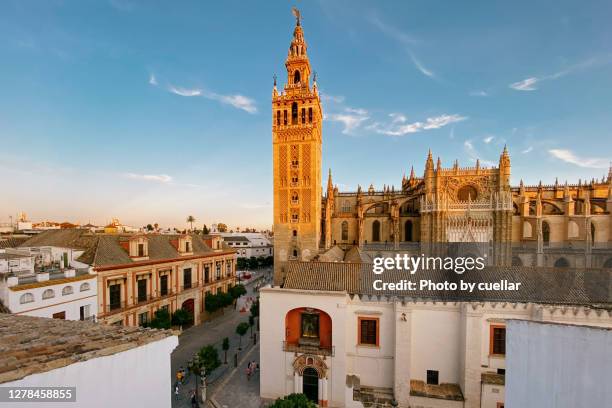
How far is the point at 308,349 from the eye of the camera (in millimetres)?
15883

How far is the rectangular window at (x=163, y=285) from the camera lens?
25.2 meters

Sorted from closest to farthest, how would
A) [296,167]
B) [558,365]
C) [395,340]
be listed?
1. [558,365]
2. [395,340]
3. [296,167]

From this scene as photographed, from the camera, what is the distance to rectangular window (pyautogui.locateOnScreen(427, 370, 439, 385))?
52.0 ft

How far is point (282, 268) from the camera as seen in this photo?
37.2 meters

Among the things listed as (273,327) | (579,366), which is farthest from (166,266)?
(579,366)

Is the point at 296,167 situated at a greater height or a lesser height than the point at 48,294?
greater

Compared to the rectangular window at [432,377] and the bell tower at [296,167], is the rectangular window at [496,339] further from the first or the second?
the bell tower at [296,167]

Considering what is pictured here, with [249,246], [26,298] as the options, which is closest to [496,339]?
[26,298]

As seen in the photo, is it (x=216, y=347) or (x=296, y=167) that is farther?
(x=296, y=167)

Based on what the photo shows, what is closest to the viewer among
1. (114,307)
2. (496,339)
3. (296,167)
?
(496,339)

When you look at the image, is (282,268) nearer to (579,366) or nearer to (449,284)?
(449,284)

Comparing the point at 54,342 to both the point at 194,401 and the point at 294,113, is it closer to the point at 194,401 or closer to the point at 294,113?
the point at 194,401

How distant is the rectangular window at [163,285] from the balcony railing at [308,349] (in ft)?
49.0

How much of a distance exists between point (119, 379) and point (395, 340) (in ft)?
46.1
